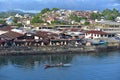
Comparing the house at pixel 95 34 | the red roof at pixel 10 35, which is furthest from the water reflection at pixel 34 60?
the house at pixel 95 34

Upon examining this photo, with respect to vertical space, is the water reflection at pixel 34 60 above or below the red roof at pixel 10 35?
below

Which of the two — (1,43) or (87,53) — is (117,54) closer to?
(87,53)

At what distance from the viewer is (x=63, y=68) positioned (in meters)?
14.0

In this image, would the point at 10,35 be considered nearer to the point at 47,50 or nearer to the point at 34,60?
the point at 47,50

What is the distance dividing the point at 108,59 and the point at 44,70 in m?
3.50

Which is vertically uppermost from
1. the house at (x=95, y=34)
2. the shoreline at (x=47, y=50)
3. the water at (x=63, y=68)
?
the house at (x=95, y=34)

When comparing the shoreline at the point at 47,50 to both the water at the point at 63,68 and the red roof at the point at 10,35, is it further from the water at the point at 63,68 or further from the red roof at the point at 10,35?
the red roof at the point at 10,35

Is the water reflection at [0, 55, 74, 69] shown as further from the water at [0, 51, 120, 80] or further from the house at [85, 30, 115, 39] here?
the house at [85, 30, 115, 39]

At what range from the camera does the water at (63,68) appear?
12570mm

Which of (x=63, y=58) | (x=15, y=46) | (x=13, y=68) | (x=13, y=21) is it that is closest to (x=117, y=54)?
(x=63, y=58)

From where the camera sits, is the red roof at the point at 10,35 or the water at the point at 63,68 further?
the red roof at the point at 10,35

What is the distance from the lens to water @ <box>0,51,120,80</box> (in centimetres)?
1257

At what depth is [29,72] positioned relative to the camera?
43.2ft

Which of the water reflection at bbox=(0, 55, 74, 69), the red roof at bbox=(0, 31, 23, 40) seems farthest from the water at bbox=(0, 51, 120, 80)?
the red roof at bbox=(0, 31, 23, 40)
